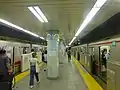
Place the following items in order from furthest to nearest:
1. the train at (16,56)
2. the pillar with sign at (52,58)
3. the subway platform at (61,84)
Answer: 1. the pillar with sign at (52,58)
2. the train at (16,56)
3. the subway platform at (61,84)

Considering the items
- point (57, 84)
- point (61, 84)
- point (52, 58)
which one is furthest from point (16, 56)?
point (61, 84)

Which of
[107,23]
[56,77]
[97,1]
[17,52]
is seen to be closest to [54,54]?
[56,77]

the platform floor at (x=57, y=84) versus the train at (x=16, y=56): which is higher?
the train at (x=16, y=56)

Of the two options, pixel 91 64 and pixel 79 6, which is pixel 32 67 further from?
pixel 91 64

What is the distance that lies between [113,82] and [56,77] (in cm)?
631

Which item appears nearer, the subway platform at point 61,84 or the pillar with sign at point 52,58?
the subway platform at point 61,84

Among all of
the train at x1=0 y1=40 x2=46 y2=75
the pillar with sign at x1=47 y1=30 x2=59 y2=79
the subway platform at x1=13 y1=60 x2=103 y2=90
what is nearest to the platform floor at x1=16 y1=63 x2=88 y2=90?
the subway platform at x1=13 y1=60 x2=103 y2=90

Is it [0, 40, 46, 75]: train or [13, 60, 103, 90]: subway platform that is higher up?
[0, 40, 46, 75]: train

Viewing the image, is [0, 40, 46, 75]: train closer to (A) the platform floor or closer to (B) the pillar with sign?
(A) the platform floor

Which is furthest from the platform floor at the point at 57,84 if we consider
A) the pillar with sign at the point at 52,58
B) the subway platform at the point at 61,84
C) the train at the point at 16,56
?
the train at the point at 16,56

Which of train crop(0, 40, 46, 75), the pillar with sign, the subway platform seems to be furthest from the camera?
the pillar with sign

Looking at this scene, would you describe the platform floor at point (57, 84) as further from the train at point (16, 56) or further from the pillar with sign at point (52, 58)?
the train at point (16, 56)

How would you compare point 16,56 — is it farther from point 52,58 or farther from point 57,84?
point 57,84

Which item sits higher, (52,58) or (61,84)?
(52,58)
